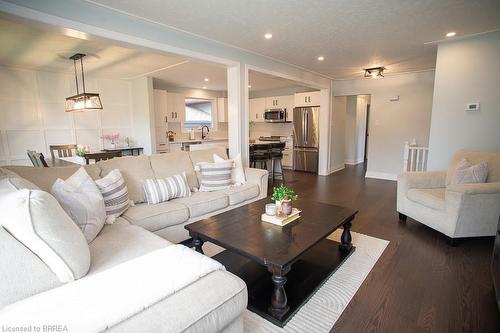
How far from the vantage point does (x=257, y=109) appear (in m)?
8.33

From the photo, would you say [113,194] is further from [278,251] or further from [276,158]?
[276,158]

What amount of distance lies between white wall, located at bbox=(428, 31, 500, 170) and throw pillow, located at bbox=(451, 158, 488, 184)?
0.91m

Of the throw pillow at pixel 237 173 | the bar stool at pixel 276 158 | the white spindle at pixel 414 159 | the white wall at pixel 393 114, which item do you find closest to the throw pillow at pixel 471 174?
the white spindle at pixel 414 159

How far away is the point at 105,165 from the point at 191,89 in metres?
5.57

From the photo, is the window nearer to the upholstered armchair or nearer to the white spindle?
the white spindle

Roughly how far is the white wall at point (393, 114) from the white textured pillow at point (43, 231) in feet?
21.4

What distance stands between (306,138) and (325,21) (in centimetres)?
427

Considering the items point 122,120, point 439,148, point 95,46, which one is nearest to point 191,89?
point 122,120

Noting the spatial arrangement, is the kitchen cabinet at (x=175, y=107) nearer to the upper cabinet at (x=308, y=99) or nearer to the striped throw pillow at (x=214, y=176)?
the upper cabinet at (x=308, y=99)

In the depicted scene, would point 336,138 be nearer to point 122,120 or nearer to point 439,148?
point 439,148

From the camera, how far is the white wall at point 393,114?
18.8 ft

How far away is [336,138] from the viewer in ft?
23.9

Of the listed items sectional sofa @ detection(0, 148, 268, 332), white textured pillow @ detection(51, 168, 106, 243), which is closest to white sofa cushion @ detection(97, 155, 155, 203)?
white textured pillow @ detection(51, 168, 106, 243)

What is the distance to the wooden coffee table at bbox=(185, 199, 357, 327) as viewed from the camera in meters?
1.76
